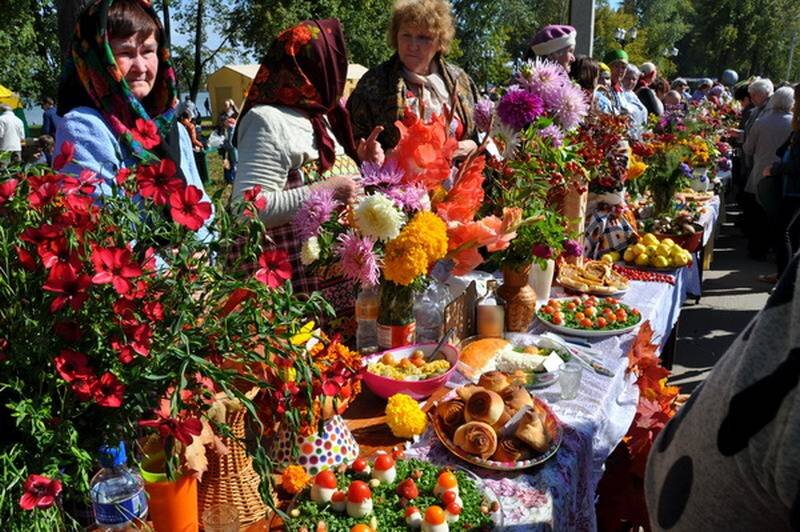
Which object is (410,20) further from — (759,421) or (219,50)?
(219,50)

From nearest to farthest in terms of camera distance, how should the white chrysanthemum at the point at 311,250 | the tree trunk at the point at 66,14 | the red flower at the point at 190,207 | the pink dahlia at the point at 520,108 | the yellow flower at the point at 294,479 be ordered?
1. the red flower at the point at 190,207
2. the yellow flower at the point at 294,479
3. the white chrysanthemum at the point at 311,250
4. the pink dahlia at the point at 520,108
5. the tree trunk at the point at 66,14

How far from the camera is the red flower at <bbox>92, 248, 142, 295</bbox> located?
738 millimetres

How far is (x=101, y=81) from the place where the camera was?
5.64ft

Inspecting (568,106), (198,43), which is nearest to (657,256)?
(568,106)

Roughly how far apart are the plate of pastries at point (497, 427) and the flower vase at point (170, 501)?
23.9 inches

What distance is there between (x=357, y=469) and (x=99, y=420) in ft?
1.98

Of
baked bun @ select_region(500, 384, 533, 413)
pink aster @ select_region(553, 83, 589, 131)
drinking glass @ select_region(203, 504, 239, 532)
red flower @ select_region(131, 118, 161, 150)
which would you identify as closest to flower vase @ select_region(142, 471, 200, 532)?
drinking glass @ select_region(203, 504, 239, 532)

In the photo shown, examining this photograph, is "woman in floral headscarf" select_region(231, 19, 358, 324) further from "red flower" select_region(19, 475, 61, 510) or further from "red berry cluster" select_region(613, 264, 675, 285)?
"red berry cluster" select_region(613, 264, 675, 285)

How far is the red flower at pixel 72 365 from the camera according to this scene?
75 centimetres

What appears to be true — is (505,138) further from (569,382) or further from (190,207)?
(190,207)

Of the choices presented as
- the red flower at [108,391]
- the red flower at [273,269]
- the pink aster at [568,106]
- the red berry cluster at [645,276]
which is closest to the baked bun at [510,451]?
the red flower at [273,269]

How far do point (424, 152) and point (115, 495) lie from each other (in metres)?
1.09

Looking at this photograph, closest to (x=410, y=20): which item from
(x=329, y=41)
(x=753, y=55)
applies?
(x=329, y=41)

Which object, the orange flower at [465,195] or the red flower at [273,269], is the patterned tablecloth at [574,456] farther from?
the red flower at [273,269]
